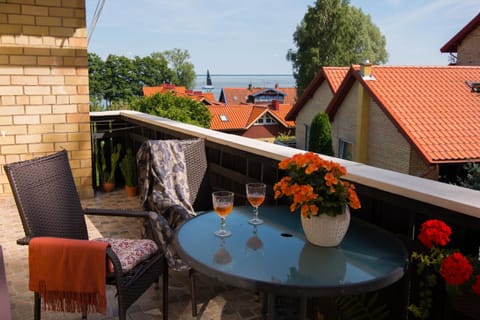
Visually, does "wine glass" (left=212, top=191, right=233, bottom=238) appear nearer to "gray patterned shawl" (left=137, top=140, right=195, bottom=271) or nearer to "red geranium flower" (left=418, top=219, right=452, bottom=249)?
"red geranium flower" (left=418, top=219, right=452, bottom=249)

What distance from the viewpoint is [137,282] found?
204 cm

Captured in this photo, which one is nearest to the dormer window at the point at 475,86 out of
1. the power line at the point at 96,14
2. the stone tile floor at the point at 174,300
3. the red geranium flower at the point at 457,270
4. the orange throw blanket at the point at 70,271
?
the power line at the point at 96,14

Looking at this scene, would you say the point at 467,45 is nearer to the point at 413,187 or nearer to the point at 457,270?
the point at 413,187

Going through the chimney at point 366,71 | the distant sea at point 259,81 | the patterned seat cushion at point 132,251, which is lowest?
the patterned seat cushion at point 132,251

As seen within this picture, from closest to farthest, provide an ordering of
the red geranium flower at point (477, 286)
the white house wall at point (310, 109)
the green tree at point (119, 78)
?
the red geranium flower at point (477, 286), the white house wall at point (310, 109), the green tree at point (119, 78)

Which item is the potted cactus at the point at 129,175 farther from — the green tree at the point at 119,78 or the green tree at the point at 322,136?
the green tree at the point at 119,78

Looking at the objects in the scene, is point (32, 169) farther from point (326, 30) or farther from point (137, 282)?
point (326, 30)

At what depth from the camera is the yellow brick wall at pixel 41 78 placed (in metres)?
4.88

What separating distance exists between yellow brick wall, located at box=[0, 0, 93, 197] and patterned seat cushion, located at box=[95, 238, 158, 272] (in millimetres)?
3182

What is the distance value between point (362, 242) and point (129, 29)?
4283 centimetres

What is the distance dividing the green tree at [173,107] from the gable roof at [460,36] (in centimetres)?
1240

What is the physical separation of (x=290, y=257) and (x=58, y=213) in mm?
1214

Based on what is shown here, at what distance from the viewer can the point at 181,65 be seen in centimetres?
5803

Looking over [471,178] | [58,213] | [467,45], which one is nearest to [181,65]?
[467,45]
